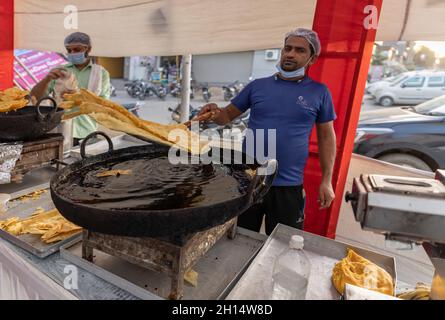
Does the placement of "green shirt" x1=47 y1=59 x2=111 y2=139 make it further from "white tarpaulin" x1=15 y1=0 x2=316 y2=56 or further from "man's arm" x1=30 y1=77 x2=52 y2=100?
"white tarpaulin" x1=15 y1=0 x2=316 y2=56

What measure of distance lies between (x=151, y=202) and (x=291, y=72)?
1.45 metres

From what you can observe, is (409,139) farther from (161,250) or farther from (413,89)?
(413,89)

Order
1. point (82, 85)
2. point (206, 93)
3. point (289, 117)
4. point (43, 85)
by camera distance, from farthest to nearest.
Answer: point (206, 93)
point (82, 85)
point (43, 85)
point (289, 117)

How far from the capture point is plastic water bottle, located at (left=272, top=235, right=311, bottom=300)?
1.16m

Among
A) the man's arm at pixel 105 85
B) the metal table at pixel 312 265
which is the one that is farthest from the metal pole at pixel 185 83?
the metal table at pixel 312 265

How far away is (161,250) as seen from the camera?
111 cm

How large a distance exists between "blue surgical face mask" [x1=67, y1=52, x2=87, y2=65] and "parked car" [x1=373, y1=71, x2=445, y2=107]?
12.3 metres

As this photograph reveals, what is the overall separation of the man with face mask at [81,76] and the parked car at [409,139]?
13.2 ft

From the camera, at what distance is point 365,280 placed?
1.18 meters

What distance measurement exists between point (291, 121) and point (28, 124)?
1786mm

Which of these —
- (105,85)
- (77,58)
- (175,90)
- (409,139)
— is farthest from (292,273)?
(175,90)

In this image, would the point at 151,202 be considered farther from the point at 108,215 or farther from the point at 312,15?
the point at 312,15

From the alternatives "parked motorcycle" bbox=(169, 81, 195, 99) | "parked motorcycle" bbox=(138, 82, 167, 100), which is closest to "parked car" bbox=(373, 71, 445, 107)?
"parked motorcycle" bbox=(169, 81, 195, 99)
